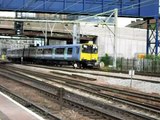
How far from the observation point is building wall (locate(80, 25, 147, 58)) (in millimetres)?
86812

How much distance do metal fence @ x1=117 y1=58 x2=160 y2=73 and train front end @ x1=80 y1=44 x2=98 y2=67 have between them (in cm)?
359

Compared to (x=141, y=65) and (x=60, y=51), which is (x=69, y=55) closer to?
(x=60, y=51)

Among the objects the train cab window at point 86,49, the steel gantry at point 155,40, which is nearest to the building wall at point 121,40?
the steel gantry at point 155,40

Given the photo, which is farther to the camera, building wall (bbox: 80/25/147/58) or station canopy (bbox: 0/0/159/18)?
building wall (bbox: 80/25/147/58)

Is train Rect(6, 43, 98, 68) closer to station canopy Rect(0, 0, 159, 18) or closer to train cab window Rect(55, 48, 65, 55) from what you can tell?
train cab window Rect(55, 48, 65, 55)

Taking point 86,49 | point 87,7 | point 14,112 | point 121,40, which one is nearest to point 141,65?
point 86,49

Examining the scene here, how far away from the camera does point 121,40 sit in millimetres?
90125

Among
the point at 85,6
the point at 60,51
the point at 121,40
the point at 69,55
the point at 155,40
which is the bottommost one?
the point at 69,55

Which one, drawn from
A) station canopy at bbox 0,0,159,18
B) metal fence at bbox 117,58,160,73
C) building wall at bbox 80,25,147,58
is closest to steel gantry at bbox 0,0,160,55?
station canopy at bbox 0,0,159,18

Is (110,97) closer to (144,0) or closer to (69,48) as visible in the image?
(69,48)

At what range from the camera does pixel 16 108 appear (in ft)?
48.0

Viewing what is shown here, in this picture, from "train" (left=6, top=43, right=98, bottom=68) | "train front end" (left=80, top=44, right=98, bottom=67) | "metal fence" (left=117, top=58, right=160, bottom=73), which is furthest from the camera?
"train" (left=6, top=43, right=98, bottom=68)

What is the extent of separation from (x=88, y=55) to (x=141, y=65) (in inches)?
259

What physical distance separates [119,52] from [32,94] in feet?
234
